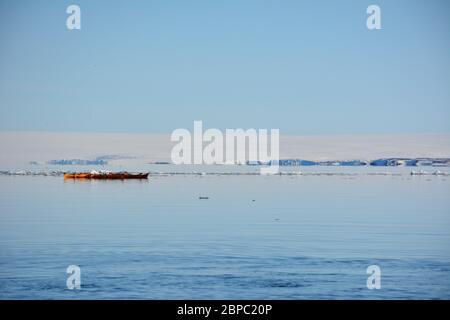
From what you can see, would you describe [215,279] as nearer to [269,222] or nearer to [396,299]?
[396,299]

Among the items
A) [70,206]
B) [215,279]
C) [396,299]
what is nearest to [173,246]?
[215,279]

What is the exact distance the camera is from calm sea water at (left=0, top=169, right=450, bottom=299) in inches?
902

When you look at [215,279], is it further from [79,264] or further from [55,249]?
[55,249]

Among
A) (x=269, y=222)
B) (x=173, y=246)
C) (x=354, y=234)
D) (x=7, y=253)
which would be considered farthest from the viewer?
(x=269, y=222)

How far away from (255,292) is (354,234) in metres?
16.2

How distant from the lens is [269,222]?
144 ft

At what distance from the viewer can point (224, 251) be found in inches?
1228

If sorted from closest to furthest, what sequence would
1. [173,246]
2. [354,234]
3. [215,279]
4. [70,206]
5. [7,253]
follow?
[215,279] < [7,253] < [173,246] < [354,234] < [70,206]

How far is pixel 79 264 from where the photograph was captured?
2759 cm

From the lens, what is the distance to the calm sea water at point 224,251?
2292 centimetres

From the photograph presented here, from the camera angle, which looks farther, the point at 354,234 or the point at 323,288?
the point at 354,234
